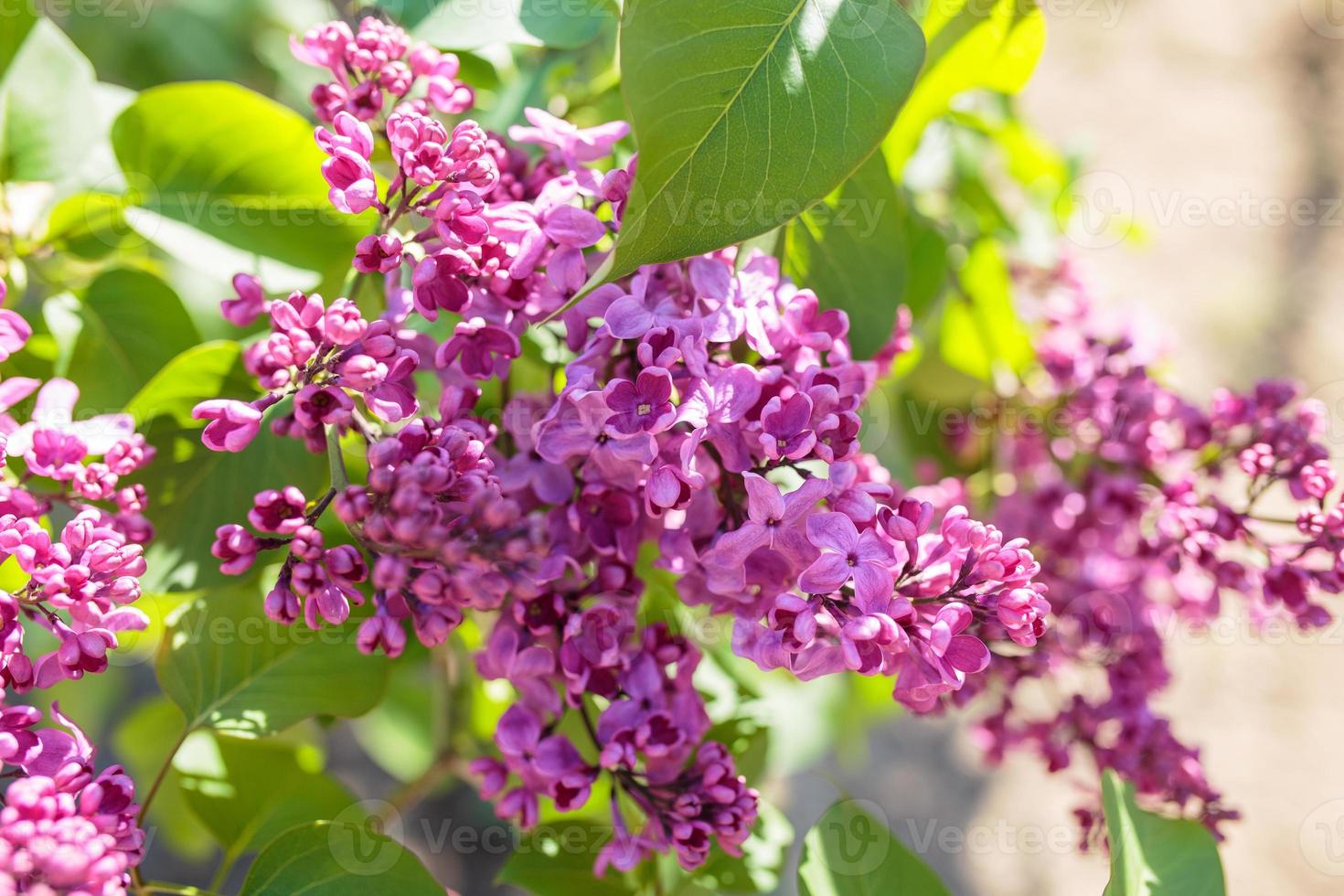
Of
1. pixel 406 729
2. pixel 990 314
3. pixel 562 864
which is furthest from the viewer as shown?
pixel 406 729

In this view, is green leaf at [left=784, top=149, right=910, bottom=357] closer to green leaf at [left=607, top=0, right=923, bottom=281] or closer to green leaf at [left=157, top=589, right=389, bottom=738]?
green leaf at [left=607, top=0, right=923, bottom=281]

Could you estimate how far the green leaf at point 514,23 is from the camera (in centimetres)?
71

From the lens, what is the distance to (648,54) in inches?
22.0

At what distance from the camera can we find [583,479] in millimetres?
612

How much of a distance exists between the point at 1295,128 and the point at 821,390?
2.91 m

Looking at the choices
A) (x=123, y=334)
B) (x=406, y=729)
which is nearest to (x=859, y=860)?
(x=123, y=334)

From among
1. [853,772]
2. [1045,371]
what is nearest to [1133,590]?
[1045,371]

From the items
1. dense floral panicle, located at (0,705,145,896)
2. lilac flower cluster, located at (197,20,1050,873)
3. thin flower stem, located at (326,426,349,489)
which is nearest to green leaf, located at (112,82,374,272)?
lilac flower cluster, located at (197,20,1050,873)

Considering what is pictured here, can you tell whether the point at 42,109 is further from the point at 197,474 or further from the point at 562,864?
the point at 562,864

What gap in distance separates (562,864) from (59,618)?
382mm

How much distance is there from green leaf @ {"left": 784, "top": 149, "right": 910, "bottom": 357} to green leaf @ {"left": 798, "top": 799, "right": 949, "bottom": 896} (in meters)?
0.33

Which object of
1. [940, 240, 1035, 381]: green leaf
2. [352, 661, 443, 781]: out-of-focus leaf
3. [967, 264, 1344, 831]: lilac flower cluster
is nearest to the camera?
[967, 264, 1344, 831]: lilac flower cluster

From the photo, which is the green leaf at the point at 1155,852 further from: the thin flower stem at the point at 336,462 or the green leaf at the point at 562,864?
the thin flower stem at the point at 336,462

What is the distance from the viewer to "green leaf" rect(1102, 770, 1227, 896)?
2.17ft
